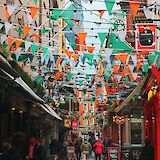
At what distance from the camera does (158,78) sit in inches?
570

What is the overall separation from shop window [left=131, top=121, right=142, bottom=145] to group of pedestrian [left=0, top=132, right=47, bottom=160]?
68.3 feet

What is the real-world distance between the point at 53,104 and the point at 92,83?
8.28 meters

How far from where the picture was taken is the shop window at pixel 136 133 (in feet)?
118

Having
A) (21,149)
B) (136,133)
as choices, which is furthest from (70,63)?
(136,133)

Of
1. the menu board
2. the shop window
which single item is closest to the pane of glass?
the shop window

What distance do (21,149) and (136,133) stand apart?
866 inches

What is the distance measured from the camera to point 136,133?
3625cm

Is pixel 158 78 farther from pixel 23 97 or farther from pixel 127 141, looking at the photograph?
pixel 127 141

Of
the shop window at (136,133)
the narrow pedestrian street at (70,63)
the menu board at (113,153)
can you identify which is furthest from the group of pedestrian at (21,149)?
the shop window at (136,133)

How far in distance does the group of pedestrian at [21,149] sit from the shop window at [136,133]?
820 inches

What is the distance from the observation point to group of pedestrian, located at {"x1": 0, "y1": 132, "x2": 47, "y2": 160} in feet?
38.5

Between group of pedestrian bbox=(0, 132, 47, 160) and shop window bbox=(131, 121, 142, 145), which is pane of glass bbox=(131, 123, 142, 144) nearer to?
shop window bbox=(131, 121, 142, 145)

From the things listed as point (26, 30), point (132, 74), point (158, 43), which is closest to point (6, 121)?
point (26, 30)

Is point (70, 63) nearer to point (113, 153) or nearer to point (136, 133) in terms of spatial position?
point (113, 153)
